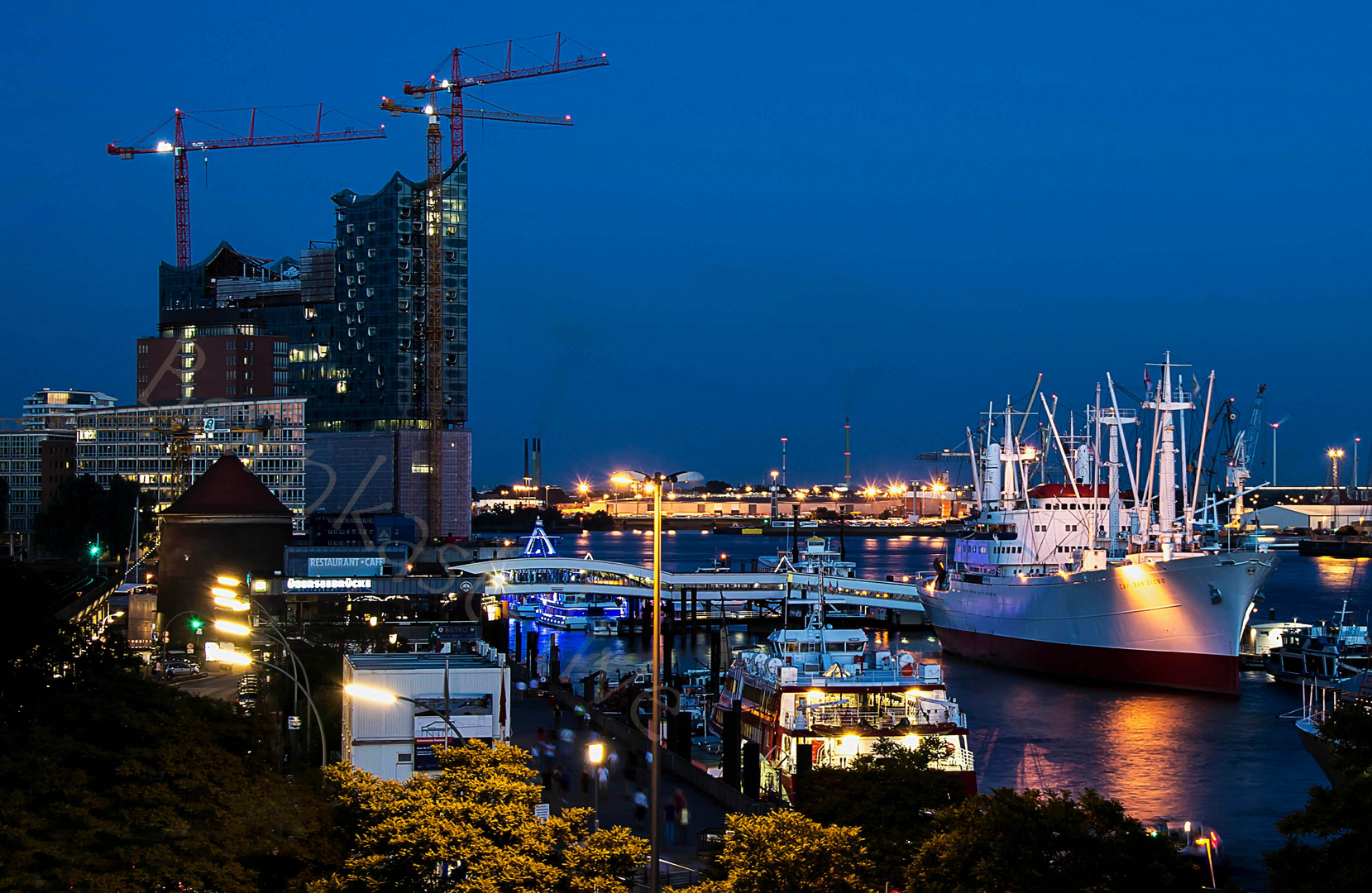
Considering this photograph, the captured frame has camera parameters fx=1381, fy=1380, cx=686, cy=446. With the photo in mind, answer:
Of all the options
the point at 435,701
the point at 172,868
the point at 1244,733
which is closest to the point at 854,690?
the point at 435,701

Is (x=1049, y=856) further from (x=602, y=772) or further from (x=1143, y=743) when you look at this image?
(x=1143, y=743)

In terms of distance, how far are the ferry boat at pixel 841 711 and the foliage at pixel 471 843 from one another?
37.8 feet

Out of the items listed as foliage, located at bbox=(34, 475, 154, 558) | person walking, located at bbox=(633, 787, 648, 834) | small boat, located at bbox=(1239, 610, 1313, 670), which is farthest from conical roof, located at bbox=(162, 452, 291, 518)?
small boat, located at bbox=(1239, 610, 1313, 670)

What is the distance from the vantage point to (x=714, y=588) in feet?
262

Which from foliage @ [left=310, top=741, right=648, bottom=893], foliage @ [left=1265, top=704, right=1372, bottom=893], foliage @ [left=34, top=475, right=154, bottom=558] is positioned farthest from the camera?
foliage @ [left=34, top=475, right=154, bottom=558]

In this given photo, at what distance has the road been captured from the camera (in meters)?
38.1

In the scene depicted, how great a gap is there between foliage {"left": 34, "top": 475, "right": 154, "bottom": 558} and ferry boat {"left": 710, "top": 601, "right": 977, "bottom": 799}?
73837 mm

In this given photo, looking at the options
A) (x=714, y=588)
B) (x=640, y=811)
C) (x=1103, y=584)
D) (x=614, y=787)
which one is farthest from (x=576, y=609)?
(x=640, y=811)

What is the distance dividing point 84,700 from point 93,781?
235 centimetres

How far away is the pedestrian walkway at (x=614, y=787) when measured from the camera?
2414 centimetres

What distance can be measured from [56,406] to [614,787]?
13225 cm

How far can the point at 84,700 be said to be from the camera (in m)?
18.3

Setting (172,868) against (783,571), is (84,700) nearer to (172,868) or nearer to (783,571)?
(172,868)

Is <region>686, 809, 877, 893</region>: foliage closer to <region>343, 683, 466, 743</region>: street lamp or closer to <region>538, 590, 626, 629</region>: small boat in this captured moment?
<region>343, 683, 466, 743</region>: street lamp
